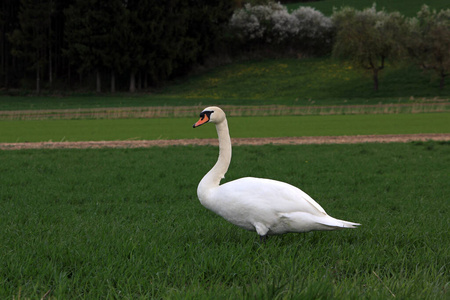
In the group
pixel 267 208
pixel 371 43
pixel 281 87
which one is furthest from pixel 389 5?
pixel 267 208

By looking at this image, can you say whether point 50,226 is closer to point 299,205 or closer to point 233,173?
point 299,205

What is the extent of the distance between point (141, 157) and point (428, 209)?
11740 mm

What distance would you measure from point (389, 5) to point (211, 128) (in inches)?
4078

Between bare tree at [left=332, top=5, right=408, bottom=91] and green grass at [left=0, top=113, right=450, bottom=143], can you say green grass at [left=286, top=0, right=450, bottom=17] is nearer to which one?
bare tree at [left=332, top=5, right=408, bottom=91]

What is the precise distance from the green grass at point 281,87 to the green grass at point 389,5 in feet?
117

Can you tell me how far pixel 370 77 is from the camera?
77.5 meters

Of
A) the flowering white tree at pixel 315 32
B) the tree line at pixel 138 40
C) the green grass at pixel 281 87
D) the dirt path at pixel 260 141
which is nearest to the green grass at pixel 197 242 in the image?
the dirt path at pixel 260 141

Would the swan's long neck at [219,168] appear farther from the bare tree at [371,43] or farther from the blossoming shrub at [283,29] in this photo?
the blossoming shrub at [283,29]

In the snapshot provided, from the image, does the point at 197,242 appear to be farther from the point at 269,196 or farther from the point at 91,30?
the point at 91,30

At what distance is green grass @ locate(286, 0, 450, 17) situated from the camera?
112 metres

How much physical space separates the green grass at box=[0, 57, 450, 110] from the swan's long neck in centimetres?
5629

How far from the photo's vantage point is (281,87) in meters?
78.0

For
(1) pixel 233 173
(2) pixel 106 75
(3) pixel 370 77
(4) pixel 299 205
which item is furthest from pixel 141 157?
(2) pixel 106 75

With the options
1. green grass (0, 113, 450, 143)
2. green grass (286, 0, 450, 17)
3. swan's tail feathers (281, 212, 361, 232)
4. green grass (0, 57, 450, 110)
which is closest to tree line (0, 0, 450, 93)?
green grass (0, 57, 450, 110)
